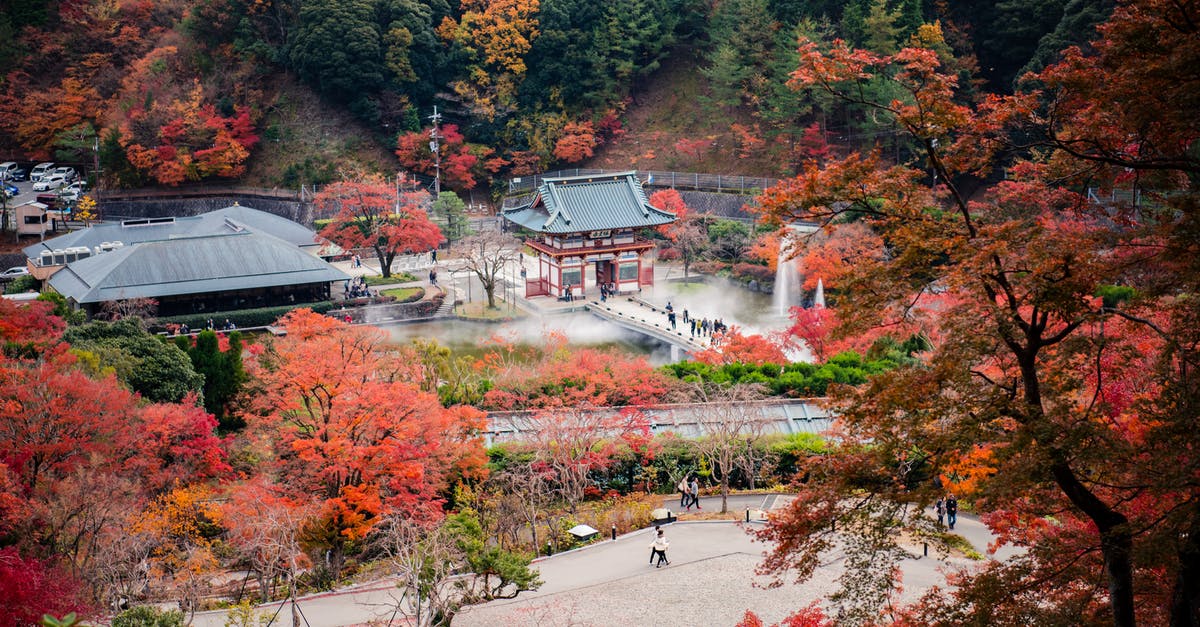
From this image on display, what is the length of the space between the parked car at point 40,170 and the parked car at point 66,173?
0.30 m

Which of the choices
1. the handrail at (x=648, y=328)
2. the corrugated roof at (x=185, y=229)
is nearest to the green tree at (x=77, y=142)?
the corrugated roof at (x=185, y=229)

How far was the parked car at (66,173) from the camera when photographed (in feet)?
170

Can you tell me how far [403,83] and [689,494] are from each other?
3703cm

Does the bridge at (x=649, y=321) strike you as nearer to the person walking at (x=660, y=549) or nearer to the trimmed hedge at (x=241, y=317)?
the trimmed hedge at (x=241, y=317)

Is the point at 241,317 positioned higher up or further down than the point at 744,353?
further down

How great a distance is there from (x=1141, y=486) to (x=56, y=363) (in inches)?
728

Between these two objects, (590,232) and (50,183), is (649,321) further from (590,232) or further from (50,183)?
(50,183)

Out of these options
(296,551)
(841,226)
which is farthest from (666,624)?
(841,226)

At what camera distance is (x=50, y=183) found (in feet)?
166

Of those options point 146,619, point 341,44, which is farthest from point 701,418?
point 341,44

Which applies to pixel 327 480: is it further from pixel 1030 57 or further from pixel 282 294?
pixel 1030 57

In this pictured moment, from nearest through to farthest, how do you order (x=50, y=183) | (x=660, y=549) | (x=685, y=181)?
(x=660, y=549) → (x=685, y=181) → (x=50, y=183)

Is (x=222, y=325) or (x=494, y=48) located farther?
(x=494, y=48)

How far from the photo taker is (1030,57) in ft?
149
